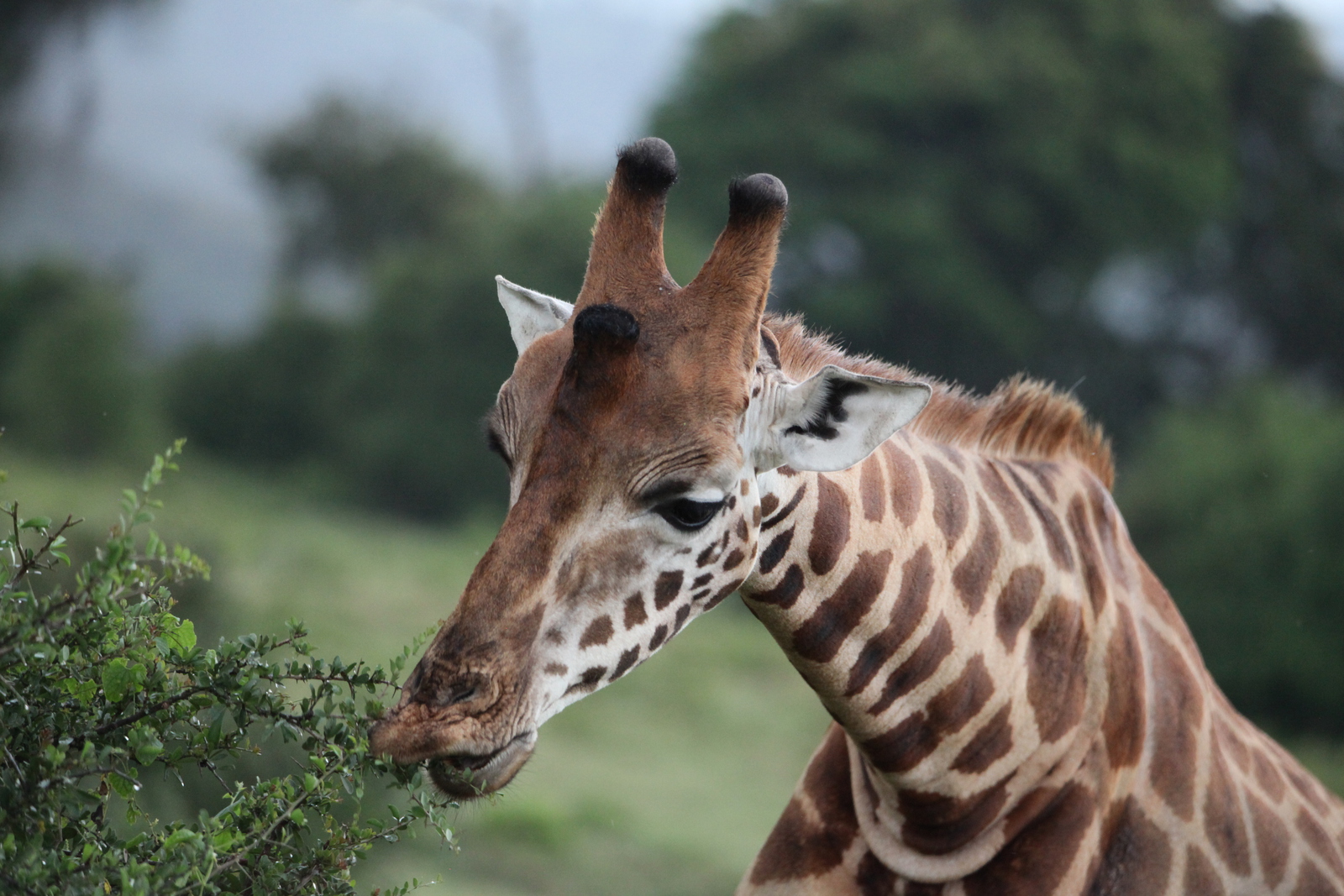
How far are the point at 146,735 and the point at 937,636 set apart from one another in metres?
2.30

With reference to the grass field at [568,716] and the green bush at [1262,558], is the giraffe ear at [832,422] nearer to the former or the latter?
the grass field at [568,716]

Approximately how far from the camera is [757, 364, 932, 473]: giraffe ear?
377 cm

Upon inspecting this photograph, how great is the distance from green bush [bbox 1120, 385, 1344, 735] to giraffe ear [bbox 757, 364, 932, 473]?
756 inches

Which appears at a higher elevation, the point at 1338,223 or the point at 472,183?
the point at 1338,223

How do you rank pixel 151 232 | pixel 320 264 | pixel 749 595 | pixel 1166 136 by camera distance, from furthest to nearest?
1. pixel 151 232
2. pixel 320 264
3. pixel 1166 136
4. pixel 749 595

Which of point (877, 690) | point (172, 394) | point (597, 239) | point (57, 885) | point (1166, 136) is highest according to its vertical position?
point (1166, 136)

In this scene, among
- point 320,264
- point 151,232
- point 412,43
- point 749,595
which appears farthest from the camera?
point 412,43

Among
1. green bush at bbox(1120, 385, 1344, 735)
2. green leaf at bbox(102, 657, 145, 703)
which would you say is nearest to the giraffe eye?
green leaf at bbox(102, 657, 145, 703)

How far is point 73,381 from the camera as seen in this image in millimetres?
37062

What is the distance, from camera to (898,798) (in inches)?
172

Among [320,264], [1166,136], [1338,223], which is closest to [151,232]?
[320,264]

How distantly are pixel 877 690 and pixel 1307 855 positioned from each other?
1897mm

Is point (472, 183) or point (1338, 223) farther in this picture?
point (472, 183)

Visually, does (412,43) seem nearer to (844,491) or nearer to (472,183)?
(472,183)
